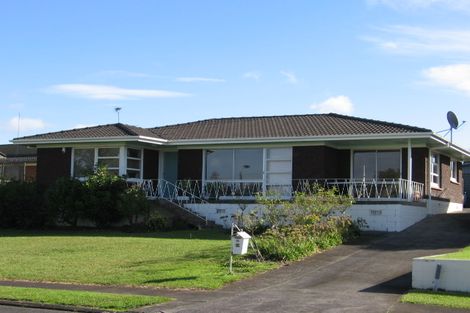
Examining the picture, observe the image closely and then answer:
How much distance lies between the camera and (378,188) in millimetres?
24953

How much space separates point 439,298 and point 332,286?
2.28 metres

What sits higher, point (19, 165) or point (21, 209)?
point (19, 165)

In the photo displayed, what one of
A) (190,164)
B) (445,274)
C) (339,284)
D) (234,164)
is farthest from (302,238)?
(190,164)

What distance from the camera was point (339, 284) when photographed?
1335cm

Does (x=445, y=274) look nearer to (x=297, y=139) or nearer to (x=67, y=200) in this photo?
(x=297, y=139)

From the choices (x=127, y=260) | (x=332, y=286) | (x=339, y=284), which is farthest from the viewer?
(x=127, y=260)

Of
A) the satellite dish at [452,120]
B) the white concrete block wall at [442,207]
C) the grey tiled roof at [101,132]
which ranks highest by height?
Answer: the satellite dish at [452,120]

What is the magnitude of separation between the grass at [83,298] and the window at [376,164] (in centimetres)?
1586

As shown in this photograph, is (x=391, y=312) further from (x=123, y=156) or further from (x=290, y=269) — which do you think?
(x=123, y=156)

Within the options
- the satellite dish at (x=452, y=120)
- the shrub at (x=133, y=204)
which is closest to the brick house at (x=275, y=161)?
the satellite dish at (x=452, y=120)

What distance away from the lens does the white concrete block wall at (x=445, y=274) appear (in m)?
12.2

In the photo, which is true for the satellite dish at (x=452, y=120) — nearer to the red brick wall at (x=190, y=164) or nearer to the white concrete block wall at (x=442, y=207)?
the white concrete block wall at (x=442, y=207)

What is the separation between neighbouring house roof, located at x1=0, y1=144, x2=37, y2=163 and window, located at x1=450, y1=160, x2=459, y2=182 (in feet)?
79.9

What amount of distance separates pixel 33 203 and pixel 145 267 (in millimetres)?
12827
